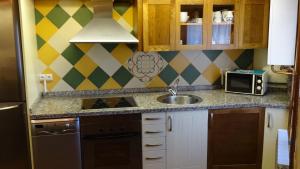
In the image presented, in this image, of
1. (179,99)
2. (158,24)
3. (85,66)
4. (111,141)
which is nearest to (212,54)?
(179,99)

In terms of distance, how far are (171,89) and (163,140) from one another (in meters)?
0.64

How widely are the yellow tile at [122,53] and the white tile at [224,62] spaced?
3.30ft

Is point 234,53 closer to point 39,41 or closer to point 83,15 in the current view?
point 83,15

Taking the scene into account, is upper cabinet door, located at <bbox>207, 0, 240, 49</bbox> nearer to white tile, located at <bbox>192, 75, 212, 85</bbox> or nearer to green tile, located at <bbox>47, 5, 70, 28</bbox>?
white tile, located at <bbox>192, 75, 212, 85</bbox>

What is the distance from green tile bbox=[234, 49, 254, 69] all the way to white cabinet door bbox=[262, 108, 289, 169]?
0.79 m

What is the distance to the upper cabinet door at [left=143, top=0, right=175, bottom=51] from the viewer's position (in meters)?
2.77

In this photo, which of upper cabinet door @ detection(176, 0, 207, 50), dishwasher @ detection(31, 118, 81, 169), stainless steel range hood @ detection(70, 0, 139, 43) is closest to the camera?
dishwasher @ detection(31, 118, 81, 169)

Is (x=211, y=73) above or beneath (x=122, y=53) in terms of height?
beneath

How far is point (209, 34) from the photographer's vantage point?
9.52 ft

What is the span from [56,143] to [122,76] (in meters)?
1.03

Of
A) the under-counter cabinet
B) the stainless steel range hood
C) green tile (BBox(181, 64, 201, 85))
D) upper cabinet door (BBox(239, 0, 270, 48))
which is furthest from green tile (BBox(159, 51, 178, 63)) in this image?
the under-counter cabinet

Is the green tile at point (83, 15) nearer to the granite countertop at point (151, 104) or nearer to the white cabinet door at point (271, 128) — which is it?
the granite countertop at point (151, 104)

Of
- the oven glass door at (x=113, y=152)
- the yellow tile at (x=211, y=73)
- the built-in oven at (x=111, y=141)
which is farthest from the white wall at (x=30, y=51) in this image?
the yellow tile at (x=211, y=73)

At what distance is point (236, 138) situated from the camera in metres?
2.79
